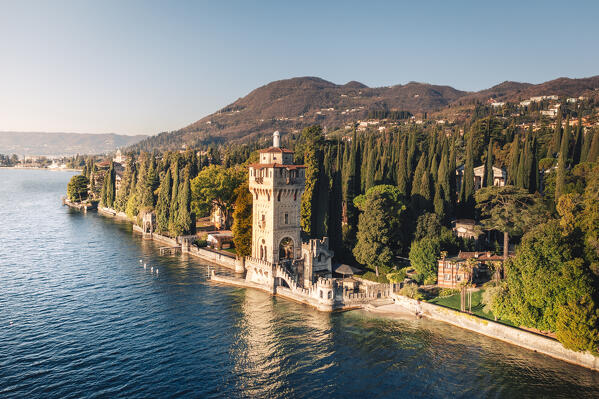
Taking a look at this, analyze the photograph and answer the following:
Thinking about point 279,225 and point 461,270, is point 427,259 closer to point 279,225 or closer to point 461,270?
point 461,270

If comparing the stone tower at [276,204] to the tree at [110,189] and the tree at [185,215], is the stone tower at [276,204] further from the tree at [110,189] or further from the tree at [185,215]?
the tree at [110,189]

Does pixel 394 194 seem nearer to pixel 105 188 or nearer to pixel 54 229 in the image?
pixel 54 229

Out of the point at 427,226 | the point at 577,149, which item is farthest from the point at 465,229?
the point at 577,149

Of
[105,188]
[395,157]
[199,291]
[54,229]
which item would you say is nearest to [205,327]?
[199,291]

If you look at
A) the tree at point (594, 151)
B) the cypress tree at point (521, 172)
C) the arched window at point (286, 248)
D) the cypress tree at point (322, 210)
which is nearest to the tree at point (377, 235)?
the cypress tree at point (322, 210)

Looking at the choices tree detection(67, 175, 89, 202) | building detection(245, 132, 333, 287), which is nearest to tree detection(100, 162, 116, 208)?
tree detection(67, 175, 89, 202)

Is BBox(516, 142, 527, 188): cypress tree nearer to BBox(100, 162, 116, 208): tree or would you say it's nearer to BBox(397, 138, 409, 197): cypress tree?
BBox(397, 138, 409, 197): cypress tree
